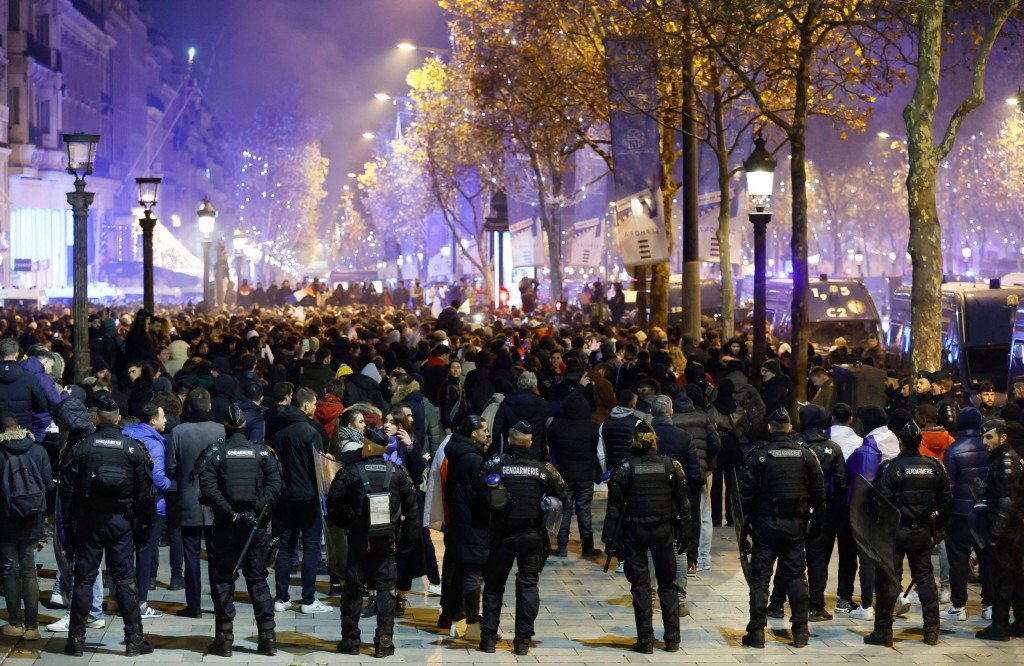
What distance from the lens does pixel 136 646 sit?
10070 millimetres

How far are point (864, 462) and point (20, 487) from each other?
6.11 meters

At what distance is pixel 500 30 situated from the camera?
42.6 meters

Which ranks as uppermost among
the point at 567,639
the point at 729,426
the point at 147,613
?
the point at 729,426

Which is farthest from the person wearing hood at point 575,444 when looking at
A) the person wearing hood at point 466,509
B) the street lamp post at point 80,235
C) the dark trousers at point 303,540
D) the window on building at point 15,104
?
the window on building at point 15,104

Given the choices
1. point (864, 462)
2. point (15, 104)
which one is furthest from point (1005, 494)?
point (15, 104)

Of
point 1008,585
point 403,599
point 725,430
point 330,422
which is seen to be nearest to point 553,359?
point 725,430

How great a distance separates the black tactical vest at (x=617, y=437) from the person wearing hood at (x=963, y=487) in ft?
8.94

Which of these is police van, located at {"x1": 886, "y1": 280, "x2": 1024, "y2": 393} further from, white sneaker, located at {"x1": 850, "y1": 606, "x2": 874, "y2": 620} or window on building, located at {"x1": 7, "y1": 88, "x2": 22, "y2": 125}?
window on building, located at {"x1": 7, "y1": 88, "x2": 22, "y2": 125}

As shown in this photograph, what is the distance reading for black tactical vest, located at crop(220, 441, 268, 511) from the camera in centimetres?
1009

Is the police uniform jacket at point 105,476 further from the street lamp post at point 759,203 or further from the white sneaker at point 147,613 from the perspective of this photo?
the street lamp post at point 759,203

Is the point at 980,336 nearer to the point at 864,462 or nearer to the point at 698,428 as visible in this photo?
the point at 698,428

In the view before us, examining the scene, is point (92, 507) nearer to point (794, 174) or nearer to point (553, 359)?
point (553, 359)

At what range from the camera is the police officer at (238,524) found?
33.1ft

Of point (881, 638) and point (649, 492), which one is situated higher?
point (649, 492)
